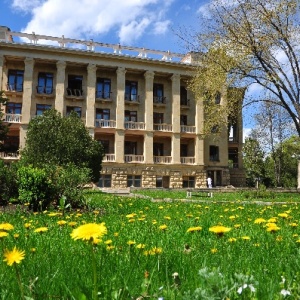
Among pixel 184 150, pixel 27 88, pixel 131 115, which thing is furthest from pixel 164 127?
pixel 27 88

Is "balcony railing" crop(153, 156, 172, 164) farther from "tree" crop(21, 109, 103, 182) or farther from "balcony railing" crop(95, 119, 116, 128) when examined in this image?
"tree" crop(21, 109, 103, 182)

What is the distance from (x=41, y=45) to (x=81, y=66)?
514 cm

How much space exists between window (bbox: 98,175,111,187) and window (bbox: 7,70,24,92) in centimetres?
1335

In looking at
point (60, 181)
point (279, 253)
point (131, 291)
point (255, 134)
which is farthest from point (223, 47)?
point (255, 134)

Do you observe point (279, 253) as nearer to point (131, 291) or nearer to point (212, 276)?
point (131, 291)

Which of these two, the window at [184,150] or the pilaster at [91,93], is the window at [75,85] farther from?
the window at [184,150]

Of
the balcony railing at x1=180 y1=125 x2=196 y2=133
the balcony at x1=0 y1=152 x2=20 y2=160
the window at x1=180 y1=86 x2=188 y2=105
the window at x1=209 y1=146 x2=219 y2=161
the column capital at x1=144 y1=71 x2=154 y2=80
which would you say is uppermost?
the column capital at x1=144 y1=71 x2=154 y2=80

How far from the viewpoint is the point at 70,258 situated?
2.69m

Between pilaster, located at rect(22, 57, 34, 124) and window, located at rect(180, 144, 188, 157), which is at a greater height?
pilaster, located at rect(22, 57, 34, 124)

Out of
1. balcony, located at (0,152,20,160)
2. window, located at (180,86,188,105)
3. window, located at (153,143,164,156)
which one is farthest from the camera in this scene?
window, located at (180,86,188,105)

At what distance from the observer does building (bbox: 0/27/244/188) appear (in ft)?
126

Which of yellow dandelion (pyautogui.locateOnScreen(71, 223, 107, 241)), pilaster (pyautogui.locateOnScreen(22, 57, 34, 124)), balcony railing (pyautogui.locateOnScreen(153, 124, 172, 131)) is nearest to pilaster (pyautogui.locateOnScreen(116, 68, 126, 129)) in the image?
balcony railing (pyautogui.locateOnScreen(153, 124, 172, 131))

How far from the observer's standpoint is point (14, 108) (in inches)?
1538

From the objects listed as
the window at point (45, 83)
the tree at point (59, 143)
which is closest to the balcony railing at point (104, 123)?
the window at point (45, 83)
